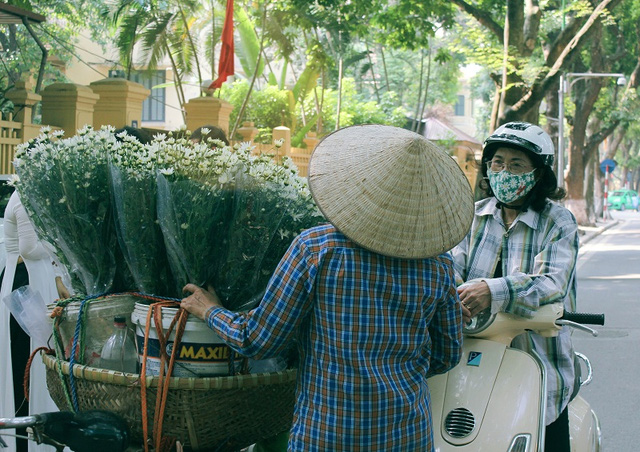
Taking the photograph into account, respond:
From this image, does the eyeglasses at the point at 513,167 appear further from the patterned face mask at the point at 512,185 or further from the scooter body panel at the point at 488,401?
the scooter body panel at the point at 488,401

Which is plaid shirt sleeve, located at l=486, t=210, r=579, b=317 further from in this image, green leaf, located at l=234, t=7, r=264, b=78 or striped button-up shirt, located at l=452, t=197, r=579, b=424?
green leaf, located at l=234, t=7, r=264, b=78

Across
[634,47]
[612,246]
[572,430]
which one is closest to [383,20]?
[612,246]

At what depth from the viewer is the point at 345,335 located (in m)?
2.04

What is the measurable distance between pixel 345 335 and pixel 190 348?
396mm

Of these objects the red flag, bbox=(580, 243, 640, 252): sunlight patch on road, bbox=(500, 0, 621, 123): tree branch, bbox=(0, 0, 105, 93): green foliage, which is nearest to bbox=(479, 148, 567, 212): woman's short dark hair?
bbox=(500, 0, 621, 123): tree branch

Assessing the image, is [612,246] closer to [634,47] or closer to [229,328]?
[634,47]

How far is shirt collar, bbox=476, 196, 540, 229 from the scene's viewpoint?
9.68 ft

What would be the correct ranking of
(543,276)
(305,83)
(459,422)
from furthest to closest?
(305,83), (543,276), (459,422)

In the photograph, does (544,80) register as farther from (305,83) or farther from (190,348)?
(190,348)

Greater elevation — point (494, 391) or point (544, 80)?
point (544, 80)

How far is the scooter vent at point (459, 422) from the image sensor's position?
8.05 feet

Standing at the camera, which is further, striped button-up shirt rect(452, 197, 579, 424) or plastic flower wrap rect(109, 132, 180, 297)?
striped button-up shirt rect(452, 197, 579, 424)

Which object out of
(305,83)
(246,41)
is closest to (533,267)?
(246,41)

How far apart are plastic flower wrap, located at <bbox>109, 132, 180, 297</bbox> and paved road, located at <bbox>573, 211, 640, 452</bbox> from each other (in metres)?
4.21
